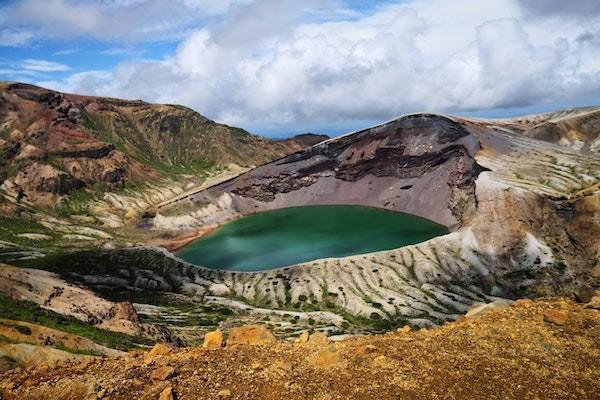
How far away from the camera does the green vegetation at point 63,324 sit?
4169 cm

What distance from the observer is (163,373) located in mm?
19953

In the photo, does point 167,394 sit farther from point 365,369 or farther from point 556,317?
point 556,317

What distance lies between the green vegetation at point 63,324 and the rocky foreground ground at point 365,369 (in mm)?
20655

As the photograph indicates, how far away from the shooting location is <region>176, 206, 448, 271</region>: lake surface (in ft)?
427

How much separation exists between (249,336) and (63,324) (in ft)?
92.6

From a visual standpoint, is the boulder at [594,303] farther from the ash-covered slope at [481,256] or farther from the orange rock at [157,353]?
the ash-covered slope at [481,256]

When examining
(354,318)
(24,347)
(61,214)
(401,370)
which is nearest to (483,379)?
Answer: (401,370)

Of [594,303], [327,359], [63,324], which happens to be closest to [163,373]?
[327,359]

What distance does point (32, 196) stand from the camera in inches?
7480

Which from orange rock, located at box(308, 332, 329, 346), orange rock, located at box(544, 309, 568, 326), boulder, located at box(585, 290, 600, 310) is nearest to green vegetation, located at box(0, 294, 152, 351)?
orange rock, located at box(308, 332, 329, 346)

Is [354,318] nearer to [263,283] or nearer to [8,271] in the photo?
[263,283]

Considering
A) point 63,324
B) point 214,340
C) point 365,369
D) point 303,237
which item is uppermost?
point 214,340

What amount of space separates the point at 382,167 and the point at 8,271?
147096mm

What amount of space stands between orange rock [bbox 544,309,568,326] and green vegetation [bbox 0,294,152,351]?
3217cm
